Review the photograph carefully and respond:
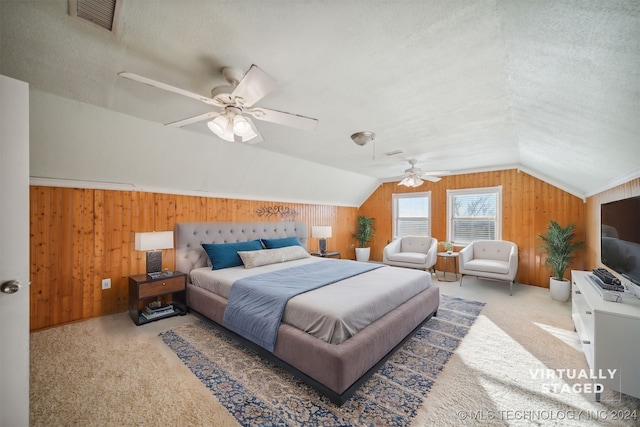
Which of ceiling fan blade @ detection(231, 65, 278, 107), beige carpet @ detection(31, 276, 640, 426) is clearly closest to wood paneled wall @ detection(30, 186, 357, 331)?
beige carpet @ detection(31, 276, 640, 426)

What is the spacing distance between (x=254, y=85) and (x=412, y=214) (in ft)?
19.3

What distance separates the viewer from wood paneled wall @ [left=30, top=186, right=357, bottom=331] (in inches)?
112

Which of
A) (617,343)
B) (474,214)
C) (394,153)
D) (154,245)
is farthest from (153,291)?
(474,214)

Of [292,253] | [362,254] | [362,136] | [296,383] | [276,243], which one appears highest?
[362,136]

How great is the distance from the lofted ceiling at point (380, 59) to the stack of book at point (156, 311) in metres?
2.35

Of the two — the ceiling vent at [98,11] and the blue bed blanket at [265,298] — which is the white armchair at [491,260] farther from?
the ceiling vent at [98,11]

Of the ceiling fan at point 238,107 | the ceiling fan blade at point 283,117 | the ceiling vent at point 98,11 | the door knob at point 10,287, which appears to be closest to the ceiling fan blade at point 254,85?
the ceiling fan at point 238,107

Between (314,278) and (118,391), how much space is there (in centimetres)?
192

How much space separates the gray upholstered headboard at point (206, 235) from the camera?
12.4ft

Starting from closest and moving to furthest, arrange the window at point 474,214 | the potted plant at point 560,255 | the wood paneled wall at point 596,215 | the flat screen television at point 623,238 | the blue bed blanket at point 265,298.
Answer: the flat screen television at point 623,238, the blue bed blanket at point 265,298, the wood paneled wall at point 596,215, the potted plant at point 560,255, the window at point 474,214

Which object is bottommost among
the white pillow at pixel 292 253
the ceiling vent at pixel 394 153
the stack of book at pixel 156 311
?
the stack of book at pixel 156 311

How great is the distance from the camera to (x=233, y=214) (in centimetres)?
456

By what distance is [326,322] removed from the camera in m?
1.97

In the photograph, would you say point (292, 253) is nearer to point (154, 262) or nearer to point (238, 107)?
point (154, 262)
